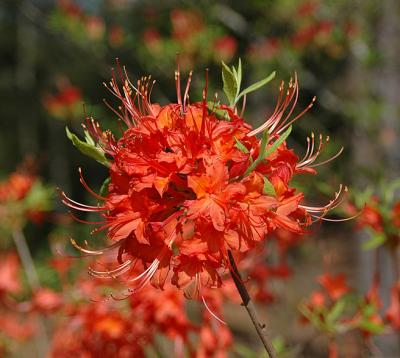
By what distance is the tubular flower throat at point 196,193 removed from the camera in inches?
40.4

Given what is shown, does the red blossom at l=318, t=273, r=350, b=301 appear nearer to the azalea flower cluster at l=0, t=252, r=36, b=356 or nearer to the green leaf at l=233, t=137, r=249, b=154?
the green leaf at l=233, t=137, r=249, b=154

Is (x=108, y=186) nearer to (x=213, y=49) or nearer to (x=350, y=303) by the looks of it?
(x=350, y=303)

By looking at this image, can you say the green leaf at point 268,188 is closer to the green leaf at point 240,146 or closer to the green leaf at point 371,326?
the green leaf at point 240,146

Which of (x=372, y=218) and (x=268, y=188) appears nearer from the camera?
(x=268, y=188)

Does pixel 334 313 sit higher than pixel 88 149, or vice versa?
pixel 88 149

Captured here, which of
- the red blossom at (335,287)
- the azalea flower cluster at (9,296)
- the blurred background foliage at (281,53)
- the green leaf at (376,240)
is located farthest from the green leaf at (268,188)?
the azalea flower cluster at (9,296)

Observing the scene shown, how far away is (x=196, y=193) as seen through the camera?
1.03 m

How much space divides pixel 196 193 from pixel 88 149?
23 centimetres

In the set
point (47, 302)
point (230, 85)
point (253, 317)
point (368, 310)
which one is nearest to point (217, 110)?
point (230, 85)

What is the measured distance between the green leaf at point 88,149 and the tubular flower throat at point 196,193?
2cm

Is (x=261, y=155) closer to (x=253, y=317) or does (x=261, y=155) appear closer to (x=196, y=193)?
(x=196, y=193)

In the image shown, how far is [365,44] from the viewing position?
146 inches

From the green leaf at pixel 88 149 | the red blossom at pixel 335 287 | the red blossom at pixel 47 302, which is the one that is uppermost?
the green leaf at pixel 88 149

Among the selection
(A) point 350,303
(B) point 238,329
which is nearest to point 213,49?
(A) point 350,303
